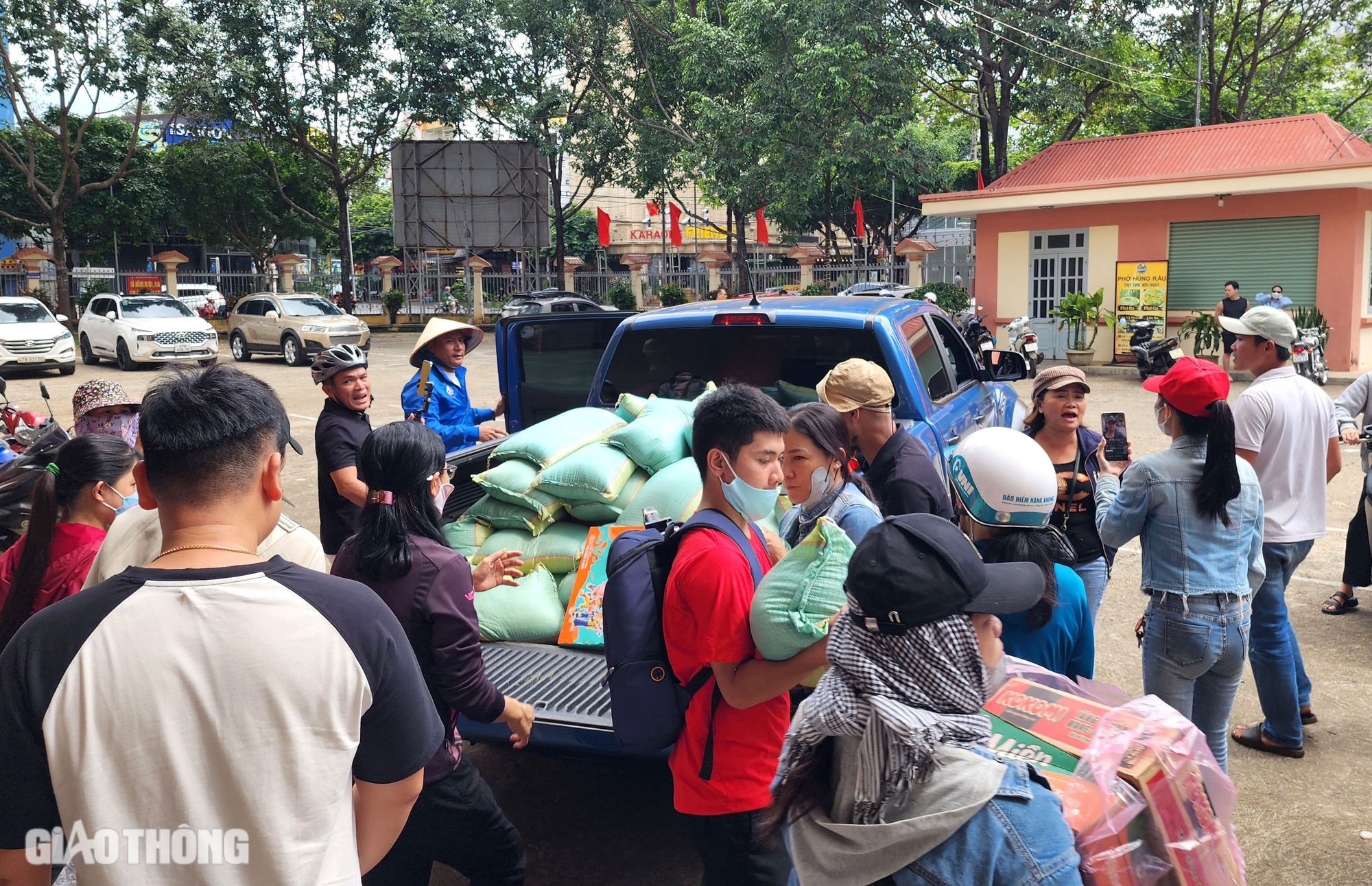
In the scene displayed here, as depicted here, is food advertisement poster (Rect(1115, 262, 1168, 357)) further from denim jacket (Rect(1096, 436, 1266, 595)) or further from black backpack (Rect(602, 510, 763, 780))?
black backpack (Rect(602, 510, 763, 780))

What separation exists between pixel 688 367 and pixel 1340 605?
3.88 metres

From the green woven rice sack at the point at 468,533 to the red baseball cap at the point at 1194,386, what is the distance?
259cm

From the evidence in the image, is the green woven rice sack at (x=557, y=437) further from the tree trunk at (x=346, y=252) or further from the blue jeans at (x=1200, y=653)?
the tree trunk at (x=346, y=252)

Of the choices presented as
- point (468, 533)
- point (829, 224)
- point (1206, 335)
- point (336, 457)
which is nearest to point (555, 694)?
point (468, 533)

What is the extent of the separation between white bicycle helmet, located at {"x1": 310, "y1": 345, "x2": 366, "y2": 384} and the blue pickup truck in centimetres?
59

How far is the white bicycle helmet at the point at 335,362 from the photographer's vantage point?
4203 mm

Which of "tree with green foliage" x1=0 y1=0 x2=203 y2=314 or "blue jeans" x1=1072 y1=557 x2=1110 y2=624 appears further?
"tree with green foliage" x1=0 y1=0 x2=203 y2=314

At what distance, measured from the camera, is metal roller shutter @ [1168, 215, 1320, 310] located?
17.8 meters

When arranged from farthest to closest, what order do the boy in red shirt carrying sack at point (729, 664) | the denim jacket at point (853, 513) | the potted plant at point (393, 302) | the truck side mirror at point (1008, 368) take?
the potted plant at point (393, 302) < the truck side mirror at point (1008, 368) < the denim jacket at point (853, 513) < the boy in red shirt carrying sack at point (729, 664)

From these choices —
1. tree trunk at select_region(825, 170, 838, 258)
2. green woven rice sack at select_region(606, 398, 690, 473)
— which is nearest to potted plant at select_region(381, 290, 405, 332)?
tree trunk at select_region(825, 170, 838, 258)

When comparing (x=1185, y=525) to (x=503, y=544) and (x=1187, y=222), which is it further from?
(x=1187, y=222)

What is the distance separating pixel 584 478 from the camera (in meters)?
4.05

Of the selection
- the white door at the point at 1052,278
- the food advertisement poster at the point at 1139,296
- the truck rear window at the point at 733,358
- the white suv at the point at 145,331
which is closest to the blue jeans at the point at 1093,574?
the truck rear window at the point at 733,358

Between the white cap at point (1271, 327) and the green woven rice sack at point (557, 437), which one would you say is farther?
the green woven rice sack at point (557, 437)
